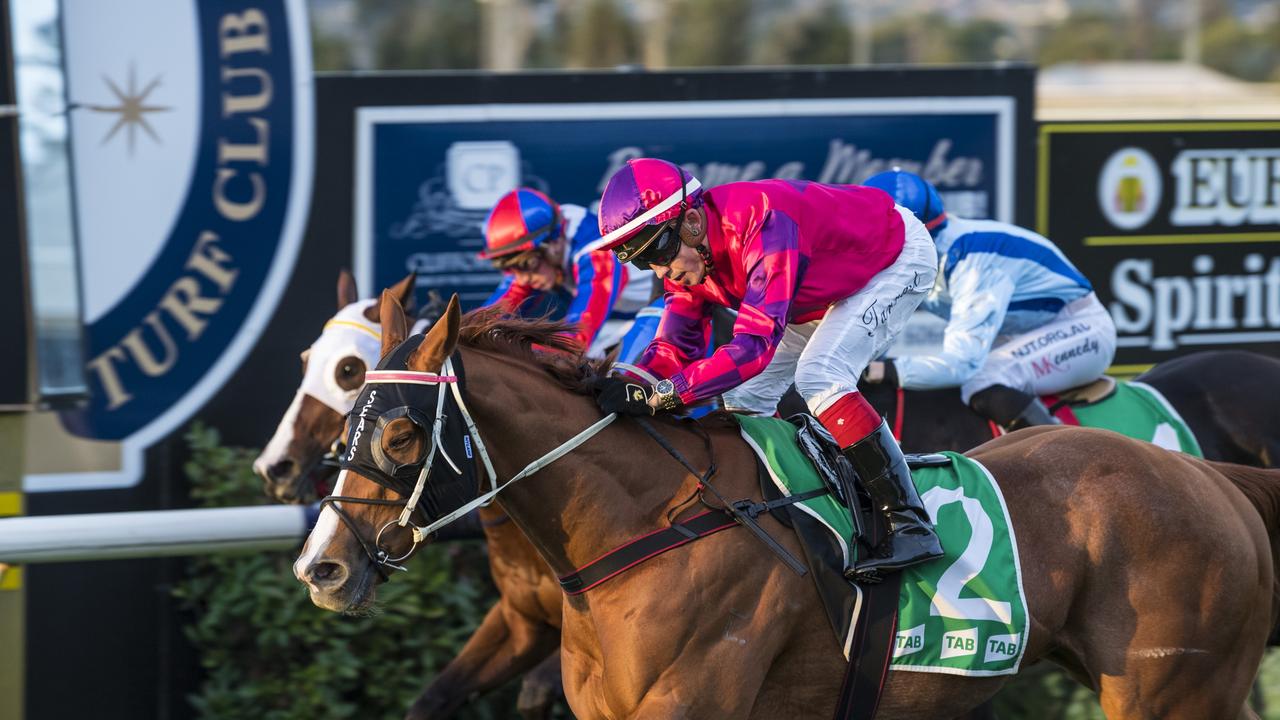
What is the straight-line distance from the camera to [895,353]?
21.3 feet

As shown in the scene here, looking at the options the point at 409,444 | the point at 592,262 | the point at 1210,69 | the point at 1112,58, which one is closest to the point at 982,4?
the point at 1112,58

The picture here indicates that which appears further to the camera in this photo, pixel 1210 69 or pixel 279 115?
pixel 1210 69

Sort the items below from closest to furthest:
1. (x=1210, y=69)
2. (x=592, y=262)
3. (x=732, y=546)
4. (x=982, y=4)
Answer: (x=732, y=546) → (x=592, y=262) → (x=1210, y=69) → (x=982, y=4)

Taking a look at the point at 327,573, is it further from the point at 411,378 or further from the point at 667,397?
the point at 667,397

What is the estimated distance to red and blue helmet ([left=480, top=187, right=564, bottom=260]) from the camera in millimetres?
5172

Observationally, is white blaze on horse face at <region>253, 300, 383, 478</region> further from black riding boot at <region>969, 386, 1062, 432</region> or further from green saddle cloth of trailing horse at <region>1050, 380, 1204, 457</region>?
green saddle cloth of trailing horse at <region>1050, 380, 1204, 457</region>

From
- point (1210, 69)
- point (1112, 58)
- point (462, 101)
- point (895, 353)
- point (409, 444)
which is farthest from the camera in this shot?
point (1112, 58)

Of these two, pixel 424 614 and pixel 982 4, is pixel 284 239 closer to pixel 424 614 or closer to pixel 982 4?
pixel 424 614

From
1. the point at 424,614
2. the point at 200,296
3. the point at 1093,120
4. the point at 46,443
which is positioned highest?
the point at 1093,120

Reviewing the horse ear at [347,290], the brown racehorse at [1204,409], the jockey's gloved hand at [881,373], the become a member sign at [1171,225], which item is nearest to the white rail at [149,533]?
the horse ear at [347,290]

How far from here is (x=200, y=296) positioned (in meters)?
5.69

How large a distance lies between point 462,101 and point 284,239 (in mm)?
947

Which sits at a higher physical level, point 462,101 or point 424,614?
point 462,101

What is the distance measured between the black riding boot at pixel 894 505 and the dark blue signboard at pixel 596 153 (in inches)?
112
